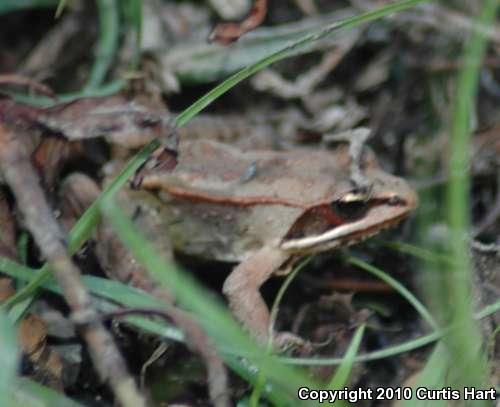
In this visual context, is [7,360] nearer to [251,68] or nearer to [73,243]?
[73,243]

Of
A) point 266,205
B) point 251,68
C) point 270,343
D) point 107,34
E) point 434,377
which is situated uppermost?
point 107,34

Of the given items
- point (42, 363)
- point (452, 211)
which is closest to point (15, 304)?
point (42, 363)

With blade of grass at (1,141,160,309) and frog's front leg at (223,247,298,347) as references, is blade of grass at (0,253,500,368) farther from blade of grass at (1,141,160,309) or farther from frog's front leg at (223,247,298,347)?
frog's front leg at (223,247,298,347)

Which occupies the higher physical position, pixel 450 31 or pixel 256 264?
pixel 450 31

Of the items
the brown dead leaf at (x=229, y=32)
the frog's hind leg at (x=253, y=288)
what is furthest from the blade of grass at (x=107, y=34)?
the frog's hind leg at (x=253, y=288)

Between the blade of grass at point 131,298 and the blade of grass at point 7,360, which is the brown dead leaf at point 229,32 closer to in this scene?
the blade of grass at point 131,298

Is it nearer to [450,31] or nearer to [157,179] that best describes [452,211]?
[157,179]

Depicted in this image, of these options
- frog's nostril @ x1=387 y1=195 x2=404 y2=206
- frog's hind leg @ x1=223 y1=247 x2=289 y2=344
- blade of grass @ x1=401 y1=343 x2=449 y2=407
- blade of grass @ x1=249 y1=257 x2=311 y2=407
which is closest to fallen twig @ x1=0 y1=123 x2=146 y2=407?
blade of grass @ x1=249 y1=257 x2=311 y2=407

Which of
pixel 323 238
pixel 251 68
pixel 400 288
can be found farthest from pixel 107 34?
pixel 400 288
